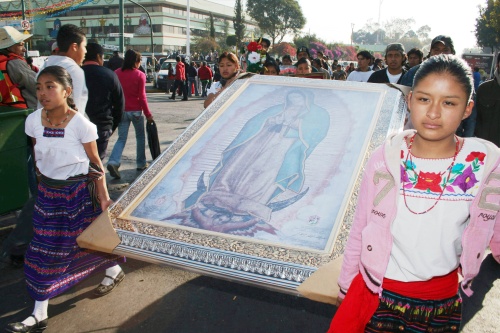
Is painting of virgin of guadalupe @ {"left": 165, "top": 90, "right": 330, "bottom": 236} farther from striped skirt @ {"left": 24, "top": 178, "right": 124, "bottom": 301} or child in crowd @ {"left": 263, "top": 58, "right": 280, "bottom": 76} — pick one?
child in crowd @ {"left": 263, "top": 58, "right": 280, "bottom": 76}

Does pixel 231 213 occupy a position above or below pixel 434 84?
below

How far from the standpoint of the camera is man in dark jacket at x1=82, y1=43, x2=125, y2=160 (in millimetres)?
4699

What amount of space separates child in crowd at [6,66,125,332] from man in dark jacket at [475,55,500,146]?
3826 mm

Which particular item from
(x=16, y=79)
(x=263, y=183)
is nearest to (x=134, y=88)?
(x=16, y=79)

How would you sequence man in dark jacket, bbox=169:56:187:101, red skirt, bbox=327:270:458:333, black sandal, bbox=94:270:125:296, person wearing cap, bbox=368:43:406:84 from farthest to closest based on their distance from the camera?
1. man in dark jacket, bbox=169:56:187:101
2. person wearing cap, bbox=368:43:406:84
3. black sandal, bbox=94:270:125:296
4. red skirt, bbox=327:270:458:333

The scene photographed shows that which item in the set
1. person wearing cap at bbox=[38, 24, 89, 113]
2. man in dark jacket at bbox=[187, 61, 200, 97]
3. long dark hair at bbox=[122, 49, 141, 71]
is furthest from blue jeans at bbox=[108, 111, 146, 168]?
man in dark jacket at bbox=[187, 61, 200, 97]

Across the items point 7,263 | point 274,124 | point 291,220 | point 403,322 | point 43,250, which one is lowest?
point 7,263

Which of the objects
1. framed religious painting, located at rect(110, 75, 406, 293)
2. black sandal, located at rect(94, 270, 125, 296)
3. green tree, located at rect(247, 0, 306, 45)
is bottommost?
black sandal, located at rect(94, 270, 125, 296)

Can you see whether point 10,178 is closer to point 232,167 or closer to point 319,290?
point 232,167

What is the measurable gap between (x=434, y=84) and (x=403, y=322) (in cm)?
92

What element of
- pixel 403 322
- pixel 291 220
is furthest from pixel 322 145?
pixel 403 322

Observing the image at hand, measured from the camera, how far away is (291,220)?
236 centimetres

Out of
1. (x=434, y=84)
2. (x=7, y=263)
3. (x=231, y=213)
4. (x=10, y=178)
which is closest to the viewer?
(x=434, y=84)

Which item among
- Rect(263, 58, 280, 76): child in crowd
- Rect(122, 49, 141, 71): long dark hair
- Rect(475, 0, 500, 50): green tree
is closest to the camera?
Rect(263, 58, 280, 76): child in crowd
